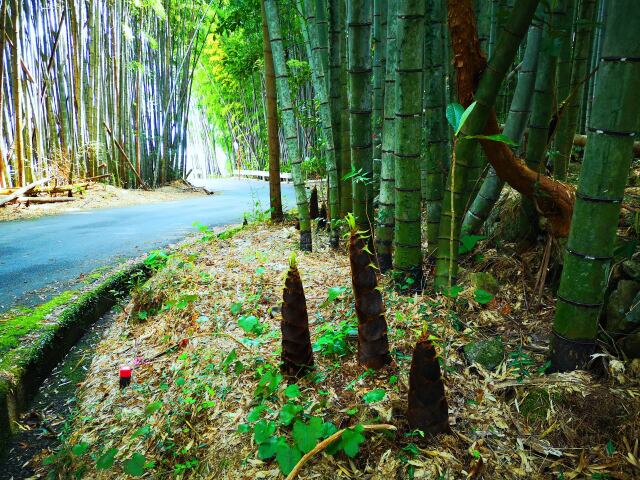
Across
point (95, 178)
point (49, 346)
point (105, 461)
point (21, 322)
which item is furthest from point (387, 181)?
point (95, 178)

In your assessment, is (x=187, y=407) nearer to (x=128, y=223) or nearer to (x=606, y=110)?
(x=606, y=110)

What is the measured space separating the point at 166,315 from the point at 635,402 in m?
2.60

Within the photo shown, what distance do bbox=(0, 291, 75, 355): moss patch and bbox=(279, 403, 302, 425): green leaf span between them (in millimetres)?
1746

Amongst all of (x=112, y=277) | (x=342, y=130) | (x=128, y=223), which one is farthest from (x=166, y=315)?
(x=128, y=223)

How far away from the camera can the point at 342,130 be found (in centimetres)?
334

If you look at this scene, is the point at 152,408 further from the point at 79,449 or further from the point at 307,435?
the point at 307,435

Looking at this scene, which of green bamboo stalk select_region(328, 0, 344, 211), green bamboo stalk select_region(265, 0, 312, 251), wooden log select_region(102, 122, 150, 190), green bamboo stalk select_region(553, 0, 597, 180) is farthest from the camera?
wooden log select_region(102, 122, 150, 190)

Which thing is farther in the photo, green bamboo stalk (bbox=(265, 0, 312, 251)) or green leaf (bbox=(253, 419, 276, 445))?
green bamboo stalk (bbox=(265, 0, 312, 251))

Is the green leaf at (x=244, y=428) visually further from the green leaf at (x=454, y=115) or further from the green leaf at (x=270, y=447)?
the green leaf at (x=454, y=115)

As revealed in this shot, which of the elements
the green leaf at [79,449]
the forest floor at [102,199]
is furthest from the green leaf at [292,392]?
the forest floor at [102,199]

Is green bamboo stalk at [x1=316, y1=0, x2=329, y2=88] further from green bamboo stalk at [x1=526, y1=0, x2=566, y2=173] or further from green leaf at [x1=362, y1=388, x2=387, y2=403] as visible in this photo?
green leaf at [x1=362, y1=388, x2=387, y2=403]

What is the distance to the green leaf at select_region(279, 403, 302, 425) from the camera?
1549 mm

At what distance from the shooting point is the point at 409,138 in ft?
7.13

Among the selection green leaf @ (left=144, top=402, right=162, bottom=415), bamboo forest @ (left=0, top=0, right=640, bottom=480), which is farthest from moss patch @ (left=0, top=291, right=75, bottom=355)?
green leaf @ (left=144, top=402, right=162, bottom=415)
